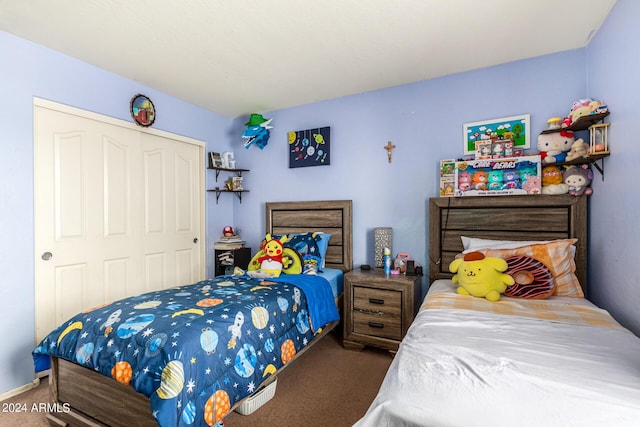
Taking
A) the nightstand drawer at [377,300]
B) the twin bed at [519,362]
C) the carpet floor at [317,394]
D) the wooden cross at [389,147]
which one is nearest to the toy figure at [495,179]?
the twin bed at [519,362]

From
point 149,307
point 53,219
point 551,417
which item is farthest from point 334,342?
point 53,219

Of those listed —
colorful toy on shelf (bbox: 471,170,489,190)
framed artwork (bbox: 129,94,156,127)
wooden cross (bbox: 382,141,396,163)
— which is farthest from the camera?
wooden cross (bbox: 382,141,396,163)

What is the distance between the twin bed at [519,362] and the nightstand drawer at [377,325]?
20.9 inches

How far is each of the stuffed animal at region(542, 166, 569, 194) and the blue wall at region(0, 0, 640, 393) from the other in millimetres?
182

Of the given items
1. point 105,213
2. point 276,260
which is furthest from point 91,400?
point 105,213

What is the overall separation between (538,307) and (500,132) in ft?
4.89

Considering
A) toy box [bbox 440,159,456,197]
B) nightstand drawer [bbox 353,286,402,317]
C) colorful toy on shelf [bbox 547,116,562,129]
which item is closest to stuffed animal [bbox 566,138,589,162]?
colorful toy on shelf [bbox 547,116,562,129]

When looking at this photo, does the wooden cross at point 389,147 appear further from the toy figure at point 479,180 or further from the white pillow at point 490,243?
the white pillow at point 490,243

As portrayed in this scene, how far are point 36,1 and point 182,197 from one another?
1.89m

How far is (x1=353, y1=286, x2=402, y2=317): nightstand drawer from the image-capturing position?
246cm

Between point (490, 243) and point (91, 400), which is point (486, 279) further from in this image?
point (91, 400)

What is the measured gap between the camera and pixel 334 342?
2814mm

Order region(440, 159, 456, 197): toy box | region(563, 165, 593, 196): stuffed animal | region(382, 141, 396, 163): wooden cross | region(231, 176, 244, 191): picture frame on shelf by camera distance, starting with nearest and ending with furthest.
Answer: region(563, 165, 593, 196): stuffed animal → region(440, 159, 456, 197): toy box → region(382, 141, 396, 163): wooden cross → region(231, 176, 244, 191): picture frame on shelf

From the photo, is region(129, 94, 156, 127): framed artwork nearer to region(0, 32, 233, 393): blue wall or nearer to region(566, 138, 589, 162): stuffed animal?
region(0, 32, 233, 393): blue wall
